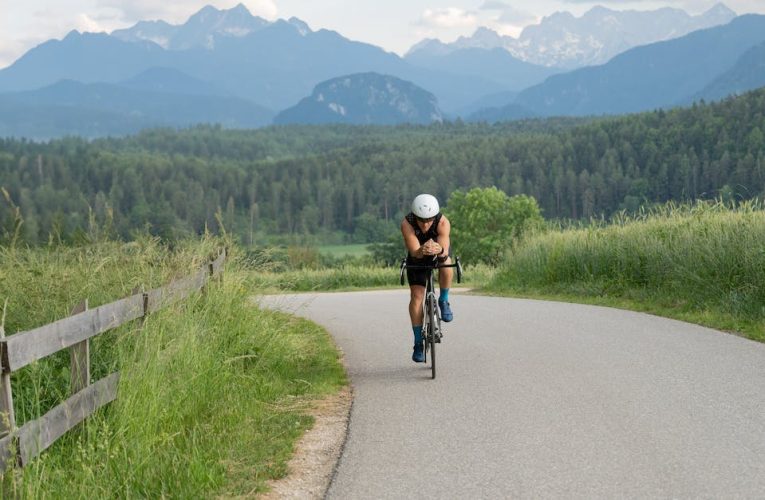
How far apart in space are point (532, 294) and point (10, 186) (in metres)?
176

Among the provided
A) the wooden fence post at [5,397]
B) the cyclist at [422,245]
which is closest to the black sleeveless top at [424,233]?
the cyclist at [422,245]

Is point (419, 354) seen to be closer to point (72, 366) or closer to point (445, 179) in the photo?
point (72, 366)

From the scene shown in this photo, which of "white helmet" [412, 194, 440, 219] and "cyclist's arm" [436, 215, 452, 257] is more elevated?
"white helmet" [412, 194, 440, 219]

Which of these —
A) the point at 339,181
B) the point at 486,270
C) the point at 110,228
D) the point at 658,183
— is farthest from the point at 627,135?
the point at 110,228

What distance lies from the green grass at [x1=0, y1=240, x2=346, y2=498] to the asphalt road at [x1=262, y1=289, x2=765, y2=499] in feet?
2.23

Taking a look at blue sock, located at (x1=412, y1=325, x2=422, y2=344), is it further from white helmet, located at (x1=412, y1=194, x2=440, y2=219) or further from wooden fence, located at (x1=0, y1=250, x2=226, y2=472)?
wooden fence, located at (x1=0, y1=250, x2=226, y2=472)

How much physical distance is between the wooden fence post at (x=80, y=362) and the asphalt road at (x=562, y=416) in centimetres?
191

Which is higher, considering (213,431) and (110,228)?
(110,228)

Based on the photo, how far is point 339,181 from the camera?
7569 inches

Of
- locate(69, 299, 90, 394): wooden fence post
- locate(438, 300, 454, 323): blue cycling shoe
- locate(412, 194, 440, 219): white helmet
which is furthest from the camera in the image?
locate(438, 300, 454, 323): blue cycling shoe

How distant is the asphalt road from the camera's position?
5.69 metres

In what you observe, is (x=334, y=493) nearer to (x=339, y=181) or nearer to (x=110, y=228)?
(x=110, y=228)

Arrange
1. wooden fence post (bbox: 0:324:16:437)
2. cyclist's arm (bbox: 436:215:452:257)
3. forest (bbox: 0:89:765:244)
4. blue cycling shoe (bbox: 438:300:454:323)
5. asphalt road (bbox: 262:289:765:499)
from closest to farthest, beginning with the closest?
wooden fence post (bbox: 0:324:16:437) → asphalt road (bbox: 262:289:765:499) → cyclist's arm (bbox: 436:215:452:257) → blue cycling shoe (bbox: 438:300:454:323) → forest (bbox: 0:89:765:244)

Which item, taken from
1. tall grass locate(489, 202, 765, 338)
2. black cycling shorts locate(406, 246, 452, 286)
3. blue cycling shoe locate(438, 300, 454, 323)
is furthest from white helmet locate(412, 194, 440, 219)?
tall grass locate(489, 202, 765, 338)
